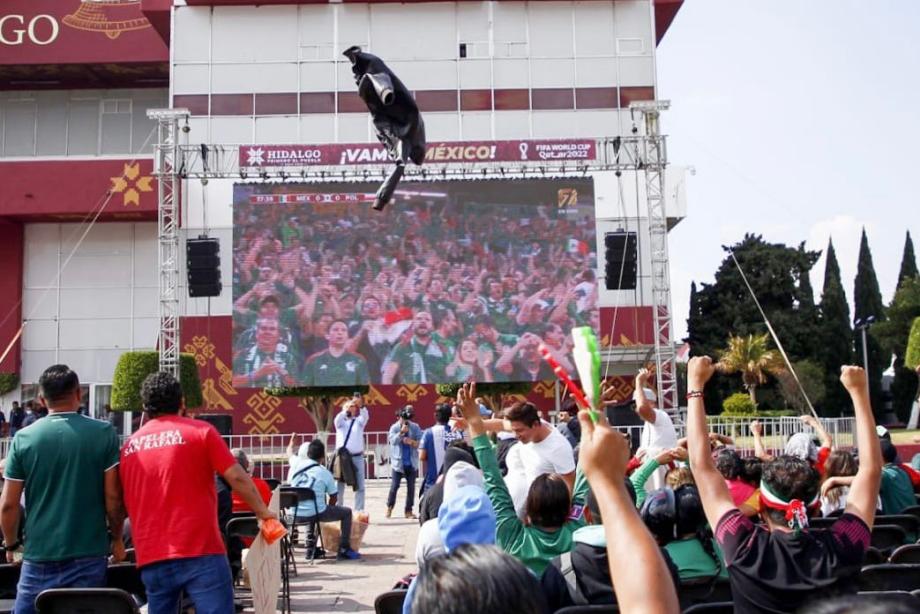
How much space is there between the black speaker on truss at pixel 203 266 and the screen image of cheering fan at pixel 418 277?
107 centimetres

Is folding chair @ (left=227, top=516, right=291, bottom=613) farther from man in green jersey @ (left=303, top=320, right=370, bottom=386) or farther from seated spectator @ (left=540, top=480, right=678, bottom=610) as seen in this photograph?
man in green jersey @ (left=303, top=320, right=370, bottom=386)

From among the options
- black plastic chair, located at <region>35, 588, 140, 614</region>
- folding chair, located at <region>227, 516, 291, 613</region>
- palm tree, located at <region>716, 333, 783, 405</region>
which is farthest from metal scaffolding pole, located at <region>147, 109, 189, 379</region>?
palm tree, located at <region>716, 333, 783, 405</region>

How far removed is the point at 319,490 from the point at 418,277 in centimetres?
1160

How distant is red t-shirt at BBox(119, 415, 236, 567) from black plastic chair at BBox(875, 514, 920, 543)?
158 inches

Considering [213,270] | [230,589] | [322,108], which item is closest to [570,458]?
[230,589]

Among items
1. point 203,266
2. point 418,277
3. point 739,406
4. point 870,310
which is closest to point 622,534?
point 203,266

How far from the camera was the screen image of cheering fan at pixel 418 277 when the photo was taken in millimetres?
20578

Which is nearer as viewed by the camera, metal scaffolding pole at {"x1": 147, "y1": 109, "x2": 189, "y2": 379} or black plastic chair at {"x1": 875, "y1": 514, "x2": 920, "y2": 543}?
black plastic chair at {"x1": 875, "y1": 514, "x2": 920, "y2": 543}

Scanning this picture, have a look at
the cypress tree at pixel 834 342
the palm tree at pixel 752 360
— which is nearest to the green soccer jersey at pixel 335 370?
the palm tree at pixel 752 360

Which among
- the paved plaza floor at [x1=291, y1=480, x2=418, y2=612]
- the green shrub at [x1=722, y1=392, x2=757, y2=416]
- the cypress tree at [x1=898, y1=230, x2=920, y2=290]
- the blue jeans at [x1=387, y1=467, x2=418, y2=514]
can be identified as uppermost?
the cypress tree at [x1=898, y1=230, x2=920, y2=290]

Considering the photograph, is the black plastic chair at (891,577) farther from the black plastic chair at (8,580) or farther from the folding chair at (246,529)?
the folding chair at (246,529)

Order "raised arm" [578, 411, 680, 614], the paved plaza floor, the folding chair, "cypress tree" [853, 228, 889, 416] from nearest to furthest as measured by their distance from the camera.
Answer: "raised arm" [578, 411, 680, 614], the folding chair, the paved plaza floor, "cypress tree" [853, 228, 889, 416]

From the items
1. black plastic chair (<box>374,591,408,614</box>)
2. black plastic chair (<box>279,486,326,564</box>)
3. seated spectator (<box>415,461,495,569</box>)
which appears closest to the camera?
seated spectator (<box>415,461,495,569</box>)

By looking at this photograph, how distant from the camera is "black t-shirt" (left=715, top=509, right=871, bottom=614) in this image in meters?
2.95
